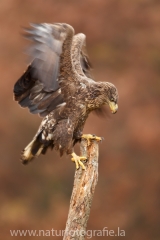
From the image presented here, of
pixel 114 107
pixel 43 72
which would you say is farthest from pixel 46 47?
pixel 114 107

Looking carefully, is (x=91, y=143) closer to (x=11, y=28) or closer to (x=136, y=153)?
(x=136, y=153)

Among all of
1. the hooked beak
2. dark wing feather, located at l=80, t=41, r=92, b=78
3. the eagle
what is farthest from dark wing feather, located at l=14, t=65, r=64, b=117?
dark wing feather, located at l=80, t=41, r=92, b=78

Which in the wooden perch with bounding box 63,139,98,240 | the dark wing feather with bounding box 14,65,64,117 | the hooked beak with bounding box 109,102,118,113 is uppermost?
the dark wing feather with bounding box 14,65,64,117

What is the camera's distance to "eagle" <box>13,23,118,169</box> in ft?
21.4

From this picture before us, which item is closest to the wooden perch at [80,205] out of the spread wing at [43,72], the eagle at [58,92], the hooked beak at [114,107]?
the eagle at [58,92]

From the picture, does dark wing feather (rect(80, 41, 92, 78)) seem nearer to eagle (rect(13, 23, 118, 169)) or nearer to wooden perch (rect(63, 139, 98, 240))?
eagle (rect(13, 23, 118, 169))

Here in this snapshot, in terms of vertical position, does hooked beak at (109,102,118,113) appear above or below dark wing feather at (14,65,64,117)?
below

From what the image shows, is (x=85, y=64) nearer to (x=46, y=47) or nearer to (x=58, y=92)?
(x=58, y=92)

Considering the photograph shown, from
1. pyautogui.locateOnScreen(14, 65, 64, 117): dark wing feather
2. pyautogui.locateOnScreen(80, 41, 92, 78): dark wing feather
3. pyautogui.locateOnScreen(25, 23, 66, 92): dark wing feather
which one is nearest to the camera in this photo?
pyautogui.locateOnScreen(25, 23, 66, 92): dark wing feather

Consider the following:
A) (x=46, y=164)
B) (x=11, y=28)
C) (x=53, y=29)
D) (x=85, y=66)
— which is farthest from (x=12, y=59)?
(x=53, y=29)

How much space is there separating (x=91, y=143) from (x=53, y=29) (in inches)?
40.2

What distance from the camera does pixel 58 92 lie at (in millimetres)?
6844

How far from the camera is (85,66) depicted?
24.9 feet

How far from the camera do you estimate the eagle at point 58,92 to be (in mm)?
6523
